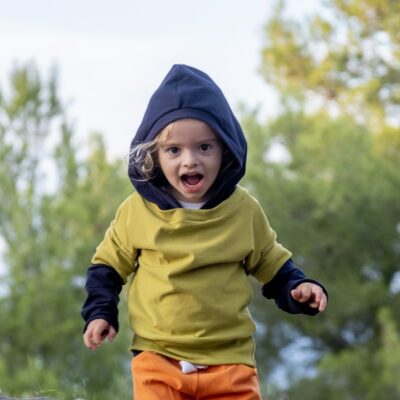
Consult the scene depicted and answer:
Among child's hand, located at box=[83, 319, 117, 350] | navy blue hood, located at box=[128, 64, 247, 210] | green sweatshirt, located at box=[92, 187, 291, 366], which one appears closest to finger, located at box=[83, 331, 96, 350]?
child's hand, located at box=[83, 319, 117, 350]

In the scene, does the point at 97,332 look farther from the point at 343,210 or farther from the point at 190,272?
the point at 343,210

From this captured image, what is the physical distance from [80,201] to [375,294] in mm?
6161

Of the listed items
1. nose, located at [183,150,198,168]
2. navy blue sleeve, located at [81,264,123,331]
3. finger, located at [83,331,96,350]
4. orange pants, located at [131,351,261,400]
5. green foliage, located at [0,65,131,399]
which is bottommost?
green foliage, located at [0,65,131,399]

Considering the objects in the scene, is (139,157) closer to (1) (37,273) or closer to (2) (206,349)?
(2) (206,349)

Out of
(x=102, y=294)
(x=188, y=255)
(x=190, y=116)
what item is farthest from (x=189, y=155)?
(x=102, y=294)

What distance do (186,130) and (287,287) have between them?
601 millimetres

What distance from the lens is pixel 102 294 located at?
3.68 meters

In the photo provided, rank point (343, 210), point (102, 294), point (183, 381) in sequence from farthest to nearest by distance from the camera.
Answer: point (343, 210)
point (102, 294)
point (183, 381)

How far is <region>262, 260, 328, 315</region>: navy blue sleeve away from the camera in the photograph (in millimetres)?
3727

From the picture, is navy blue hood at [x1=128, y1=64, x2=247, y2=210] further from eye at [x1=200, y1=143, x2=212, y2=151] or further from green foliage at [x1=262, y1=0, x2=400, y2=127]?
green foliage at [x1=262, y1=0, x2=400, y2=127]

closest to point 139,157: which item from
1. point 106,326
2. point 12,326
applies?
point 106,326

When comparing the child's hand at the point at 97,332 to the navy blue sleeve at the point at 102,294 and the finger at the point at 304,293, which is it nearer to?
the navy blue sleeve at the point at 102,294

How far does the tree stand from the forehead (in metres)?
15.6

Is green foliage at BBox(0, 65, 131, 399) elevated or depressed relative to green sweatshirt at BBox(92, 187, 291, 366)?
depressed
